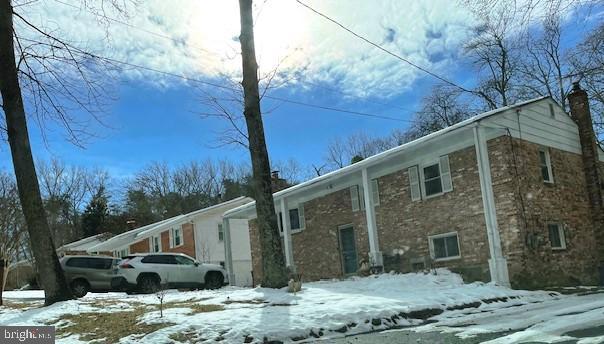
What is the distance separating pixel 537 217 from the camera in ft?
55.4

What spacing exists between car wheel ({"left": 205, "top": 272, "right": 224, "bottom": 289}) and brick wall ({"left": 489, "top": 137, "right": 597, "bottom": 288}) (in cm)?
1218

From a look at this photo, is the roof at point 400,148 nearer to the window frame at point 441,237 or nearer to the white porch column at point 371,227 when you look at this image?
the white porch column at point 371,227

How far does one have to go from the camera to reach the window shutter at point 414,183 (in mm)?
19297

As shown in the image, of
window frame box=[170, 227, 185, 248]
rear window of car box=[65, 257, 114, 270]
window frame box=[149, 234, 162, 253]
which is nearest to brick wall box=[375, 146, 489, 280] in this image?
rear window of car box=[65, 257, 114, 270]

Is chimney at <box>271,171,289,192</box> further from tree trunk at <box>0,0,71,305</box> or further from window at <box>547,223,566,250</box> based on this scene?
tree trunk at <box>0,0,71,305</box>

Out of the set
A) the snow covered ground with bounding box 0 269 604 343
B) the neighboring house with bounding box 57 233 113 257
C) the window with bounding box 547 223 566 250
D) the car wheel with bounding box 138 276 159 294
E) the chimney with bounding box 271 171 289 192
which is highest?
the chimney with bounding box 271 171 289 192

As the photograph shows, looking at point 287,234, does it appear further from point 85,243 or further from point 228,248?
point 85,243

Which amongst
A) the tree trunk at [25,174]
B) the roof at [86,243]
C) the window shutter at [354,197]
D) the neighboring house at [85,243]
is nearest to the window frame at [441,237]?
the window shutter at [354,197]

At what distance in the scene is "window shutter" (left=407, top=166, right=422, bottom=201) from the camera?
1930 cm

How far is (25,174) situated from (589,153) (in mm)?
18173

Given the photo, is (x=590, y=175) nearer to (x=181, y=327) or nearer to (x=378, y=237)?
(x=378, y=237)

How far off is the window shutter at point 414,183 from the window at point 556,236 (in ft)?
13.8

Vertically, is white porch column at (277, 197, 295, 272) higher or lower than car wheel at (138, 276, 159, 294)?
higher

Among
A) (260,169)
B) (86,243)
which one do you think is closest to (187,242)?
(86,243)
